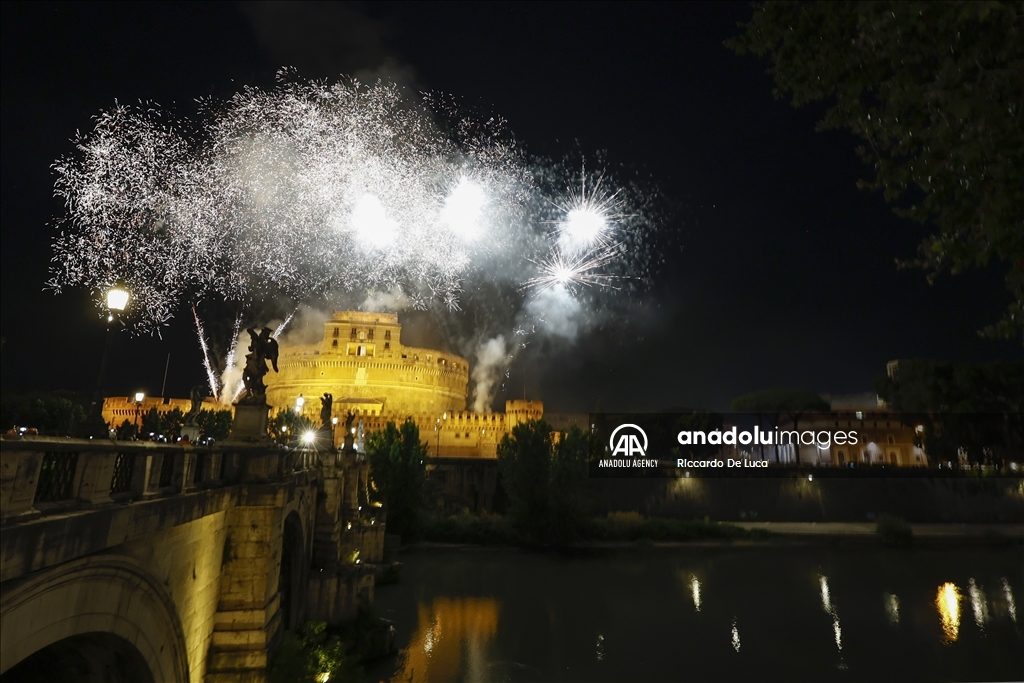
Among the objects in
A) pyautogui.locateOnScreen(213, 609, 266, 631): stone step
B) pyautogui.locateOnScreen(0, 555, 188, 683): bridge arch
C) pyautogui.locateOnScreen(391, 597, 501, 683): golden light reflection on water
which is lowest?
pyautogui.locateOnScreen(391, 597, 501, 683): golden light reflection on water

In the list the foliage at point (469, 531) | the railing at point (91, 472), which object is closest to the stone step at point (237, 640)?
the railing at point (91, 472)

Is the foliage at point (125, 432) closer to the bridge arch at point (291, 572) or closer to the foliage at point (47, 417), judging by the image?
the foliage at point (47, 417)

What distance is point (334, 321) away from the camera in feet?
194

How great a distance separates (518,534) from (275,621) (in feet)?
81.9

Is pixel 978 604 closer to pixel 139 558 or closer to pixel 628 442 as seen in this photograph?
pixel 628 442

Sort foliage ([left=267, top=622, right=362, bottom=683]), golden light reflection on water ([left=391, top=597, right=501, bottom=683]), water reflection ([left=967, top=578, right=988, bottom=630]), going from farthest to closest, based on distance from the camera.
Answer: water reflection ([left=967, top=578, right=988, bottom=630]) < golden light reflection on water ([left=391, top=597, right=501, bottom=683]) < foliage ([left=267, top=622, right=362, bottom=683])

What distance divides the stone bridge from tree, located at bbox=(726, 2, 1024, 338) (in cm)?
783

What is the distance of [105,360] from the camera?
6438 millimetres

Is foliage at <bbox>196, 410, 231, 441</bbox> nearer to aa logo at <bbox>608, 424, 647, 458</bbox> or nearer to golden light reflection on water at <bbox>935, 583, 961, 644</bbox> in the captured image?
aa logo at <bbox>608, 424, 647, 458</bbox>

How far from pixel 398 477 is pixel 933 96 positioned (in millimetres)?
27089

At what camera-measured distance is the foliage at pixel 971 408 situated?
112ft

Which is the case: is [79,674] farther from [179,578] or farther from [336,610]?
[336,610]

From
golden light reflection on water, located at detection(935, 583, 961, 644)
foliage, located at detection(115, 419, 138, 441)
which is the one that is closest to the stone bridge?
foliage, located at detection(115, 419, 138, 441)

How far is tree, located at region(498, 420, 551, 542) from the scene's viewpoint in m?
32.7
